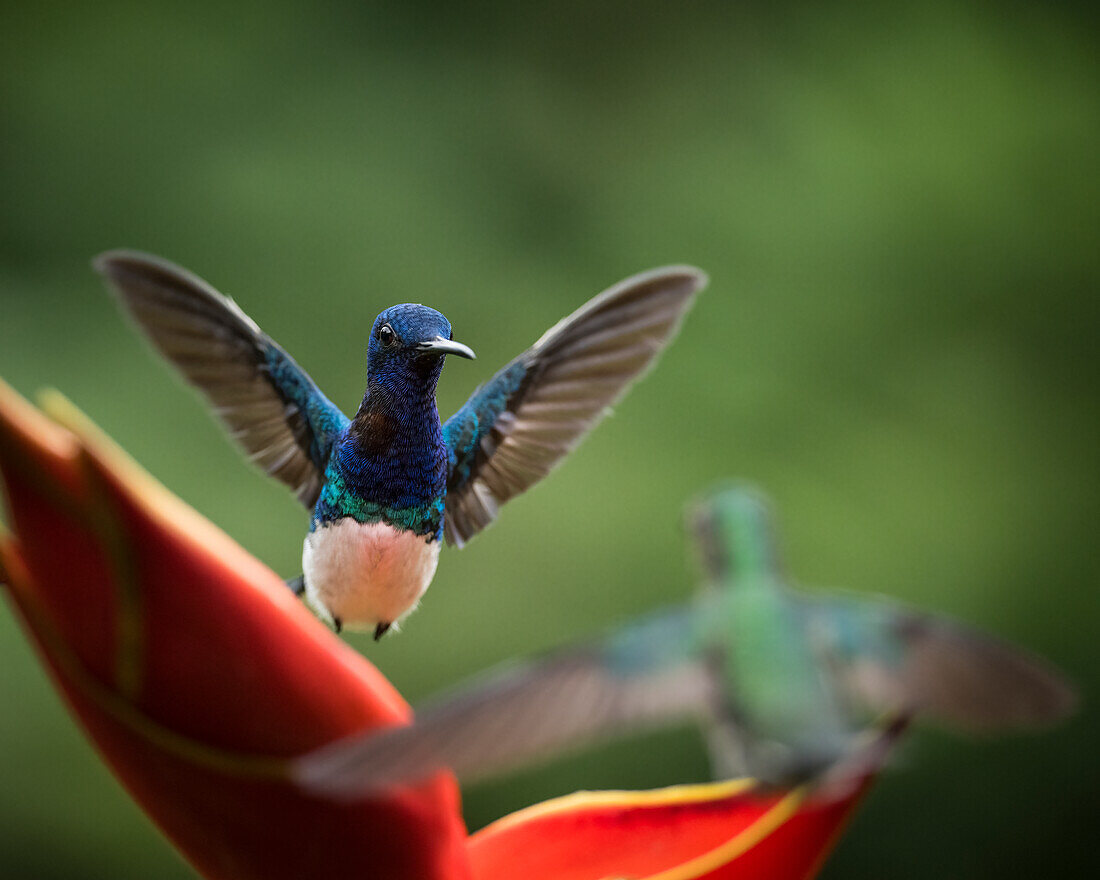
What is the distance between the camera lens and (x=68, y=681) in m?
0.37

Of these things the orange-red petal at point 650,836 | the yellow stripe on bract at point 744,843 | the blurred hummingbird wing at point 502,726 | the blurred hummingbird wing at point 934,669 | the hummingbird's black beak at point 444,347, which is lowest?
the orange-red petal at point 650,836

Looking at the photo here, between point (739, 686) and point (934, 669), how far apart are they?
101 mm

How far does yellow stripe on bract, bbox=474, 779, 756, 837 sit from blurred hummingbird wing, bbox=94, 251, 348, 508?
13cm

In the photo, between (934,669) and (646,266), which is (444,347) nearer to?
(934,669)

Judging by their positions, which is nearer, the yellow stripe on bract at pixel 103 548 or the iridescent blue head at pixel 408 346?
the yellow stripe on bract at pixel 103 548

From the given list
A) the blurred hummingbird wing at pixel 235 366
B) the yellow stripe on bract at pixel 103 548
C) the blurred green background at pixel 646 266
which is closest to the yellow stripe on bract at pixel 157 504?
the yellow stripe on bract at pixel 103 548

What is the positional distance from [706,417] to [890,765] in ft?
4.81

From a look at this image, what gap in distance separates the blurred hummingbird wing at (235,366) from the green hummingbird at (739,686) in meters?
0.14

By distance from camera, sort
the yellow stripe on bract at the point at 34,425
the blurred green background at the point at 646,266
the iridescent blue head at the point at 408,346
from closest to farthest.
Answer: the yellow stripe on bract at the point at 34,425 → the iridescent blue head at the point at 408,346 → the blurred green background at the point at 646,266

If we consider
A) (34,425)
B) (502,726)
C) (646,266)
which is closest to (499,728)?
(502,726)

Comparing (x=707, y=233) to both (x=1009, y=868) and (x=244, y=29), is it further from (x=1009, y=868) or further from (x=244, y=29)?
(x=1009, y=868)

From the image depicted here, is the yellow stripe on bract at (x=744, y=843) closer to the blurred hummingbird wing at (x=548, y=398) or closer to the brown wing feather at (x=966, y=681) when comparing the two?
the brown wing feather at (x=966, y=681)

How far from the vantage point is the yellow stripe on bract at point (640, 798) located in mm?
454

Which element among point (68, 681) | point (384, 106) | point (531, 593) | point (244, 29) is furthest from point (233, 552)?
point (244, 29)
